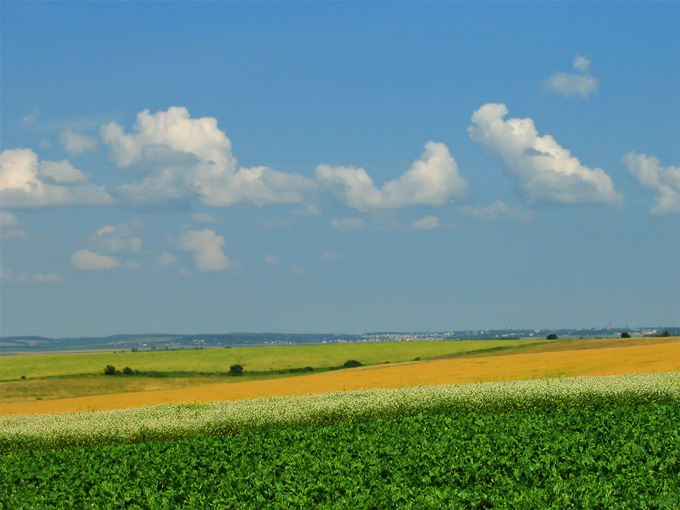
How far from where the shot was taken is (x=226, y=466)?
43.3 ft

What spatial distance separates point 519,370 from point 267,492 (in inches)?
1397

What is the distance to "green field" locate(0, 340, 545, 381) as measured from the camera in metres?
81.2

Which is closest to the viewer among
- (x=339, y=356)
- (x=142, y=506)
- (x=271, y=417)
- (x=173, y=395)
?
(x=142, y=506)

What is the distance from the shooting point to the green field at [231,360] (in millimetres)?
81188

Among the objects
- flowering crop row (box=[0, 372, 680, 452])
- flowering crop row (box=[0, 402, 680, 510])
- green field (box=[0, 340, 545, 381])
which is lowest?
green field (box=[0, 340, 545, 381])

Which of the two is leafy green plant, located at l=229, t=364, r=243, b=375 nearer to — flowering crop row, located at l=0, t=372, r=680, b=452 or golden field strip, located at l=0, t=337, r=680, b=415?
golden field strip, located at l=0, t=337, r=680, b=415

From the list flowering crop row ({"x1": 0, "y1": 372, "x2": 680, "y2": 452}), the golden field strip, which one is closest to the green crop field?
flowering crop row ({"x1": 0, "y1": 372, "x2": 680, "y2": 452})

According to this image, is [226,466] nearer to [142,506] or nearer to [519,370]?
[142,506]

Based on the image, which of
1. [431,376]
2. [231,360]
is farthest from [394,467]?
[231,360]

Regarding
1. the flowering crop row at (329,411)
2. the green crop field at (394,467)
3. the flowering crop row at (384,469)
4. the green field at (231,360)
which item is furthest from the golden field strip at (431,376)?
the green field at (231,360)

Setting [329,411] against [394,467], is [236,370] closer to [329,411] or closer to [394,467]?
[329,411]

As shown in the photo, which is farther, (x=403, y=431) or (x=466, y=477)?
(x=403, y=431)

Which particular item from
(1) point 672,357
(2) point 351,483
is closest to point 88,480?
(2) point 351,483

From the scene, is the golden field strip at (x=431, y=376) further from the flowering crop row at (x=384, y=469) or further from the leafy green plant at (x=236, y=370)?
the leafy green plant at (x=236, y=370)
